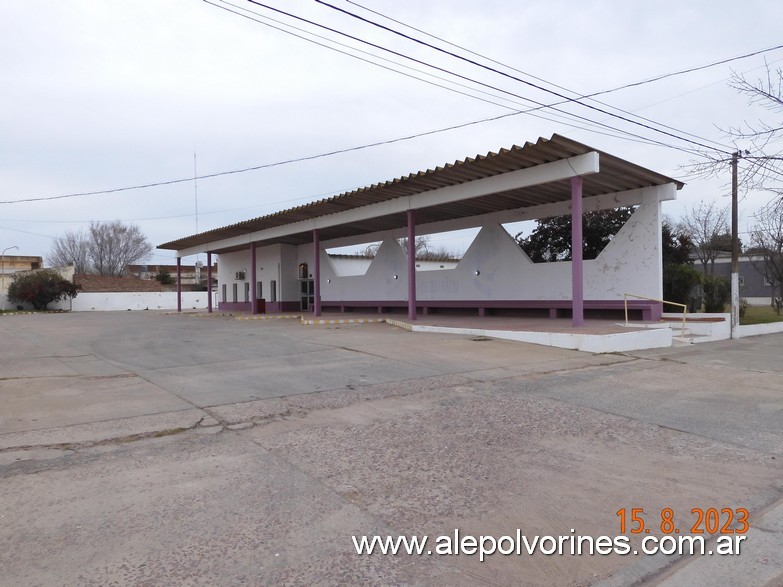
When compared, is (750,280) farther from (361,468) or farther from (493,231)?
(361,468)

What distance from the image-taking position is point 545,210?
19.9 m

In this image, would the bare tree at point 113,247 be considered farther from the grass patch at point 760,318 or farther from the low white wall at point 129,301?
the grass patch at point 760,318

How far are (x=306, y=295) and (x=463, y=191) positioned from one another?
56.6 feet

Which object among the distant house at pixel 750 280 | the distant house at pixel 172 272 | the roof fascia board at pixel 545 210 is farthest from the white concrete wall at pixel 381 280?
the distant house at pixel 172 272

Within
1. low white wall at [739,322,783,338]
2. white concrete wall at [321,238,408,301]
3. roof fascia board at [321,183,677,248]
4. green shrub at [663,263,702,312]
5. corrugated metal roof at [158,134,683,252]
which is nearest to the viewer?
corrugated metal roof at [158,134,683,252]

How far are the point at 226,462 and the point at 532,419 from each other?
3.48 m

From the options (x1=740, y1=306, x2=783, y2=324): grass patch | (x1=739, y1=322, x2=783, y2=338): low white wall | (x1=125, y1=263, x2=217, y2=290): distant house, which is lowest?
(x1=739, y1=322, x2=783, y2=338): low white wall

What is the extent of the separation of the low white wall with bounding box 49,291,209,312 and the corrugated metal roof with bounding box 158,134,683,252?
27259mm

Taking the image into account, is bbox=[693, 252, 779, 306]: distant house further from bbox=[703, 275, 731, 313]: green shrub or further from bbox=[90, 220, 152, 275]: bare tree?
bbox=[90, 220, 152, 275]: bare tree

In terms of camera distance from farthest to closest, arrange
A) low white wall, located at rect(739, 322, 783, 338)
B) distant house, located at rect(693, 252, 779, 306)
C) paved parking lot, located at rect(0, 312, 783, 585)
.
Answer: distant house, located at rect(693, 252, 779, 306)
low white wall, located at rect(739, 322, 783, 338)
paved parking lot, located at rect(0, 312, 783, 585)

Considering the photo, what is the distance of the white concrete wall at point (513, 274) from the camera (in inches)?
667

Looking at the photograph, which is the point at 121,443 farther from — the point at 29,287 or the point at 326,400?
the point at 29,287

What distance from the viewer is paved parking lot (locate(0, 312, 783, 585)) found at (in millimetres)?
3105

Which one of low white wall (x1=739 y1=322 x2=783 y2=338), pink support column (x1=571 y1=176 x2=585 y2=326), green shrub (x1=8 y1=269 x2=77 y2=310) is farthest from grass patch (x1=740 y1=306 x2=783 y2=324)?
green shrub (x1=8 y1=269 x2=77 y2=310)
